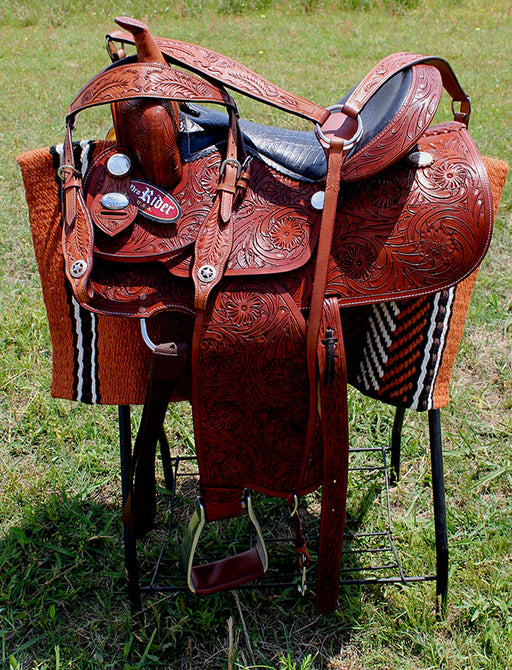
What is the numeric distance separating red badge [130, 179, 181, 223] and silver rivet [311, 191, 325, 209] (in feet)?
0.97

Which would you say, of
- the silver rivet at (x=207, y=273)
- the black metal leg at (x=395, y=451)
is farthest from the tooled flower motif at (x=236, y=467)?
the black metal leg at (x=395, y=451)

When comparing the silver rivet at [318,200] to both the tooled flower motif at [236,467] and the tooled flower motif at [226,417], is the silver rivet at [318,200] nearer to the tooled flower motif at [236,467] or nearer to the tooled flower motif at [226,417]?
the tooled flower motif at [226,417]

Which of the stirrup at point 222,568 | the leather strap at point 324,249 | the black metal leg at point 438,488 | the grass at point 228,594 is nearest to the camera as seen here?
the leather strap at point 324,249

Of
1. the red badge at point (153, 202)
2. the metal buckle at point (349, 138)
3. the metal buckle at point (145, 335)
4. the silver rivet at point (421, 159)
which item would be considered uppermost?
the metal buckle at point (349, 138)

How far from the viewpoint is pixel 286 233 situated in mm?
1244

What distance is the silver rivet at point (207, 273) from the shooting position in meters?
1.16

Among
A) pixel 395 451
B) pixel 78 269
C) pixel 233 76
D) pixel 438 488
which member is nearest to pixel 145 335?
pixel 78 269

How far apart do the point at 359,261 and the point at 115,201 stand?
21.3 inches

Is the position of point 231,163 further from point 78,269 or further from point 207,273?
point 78,269

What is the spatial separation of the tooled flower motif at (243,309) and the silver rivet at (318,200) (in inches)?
9.9

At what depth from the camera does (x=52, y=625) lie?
1.69m

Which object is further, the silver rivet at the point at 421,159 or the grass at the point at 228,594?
the grass at the point at 228,594

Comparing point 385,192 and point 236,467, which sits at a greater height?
point 385,192

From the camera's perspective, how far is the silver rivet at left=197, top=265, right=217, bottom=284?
116 cm
